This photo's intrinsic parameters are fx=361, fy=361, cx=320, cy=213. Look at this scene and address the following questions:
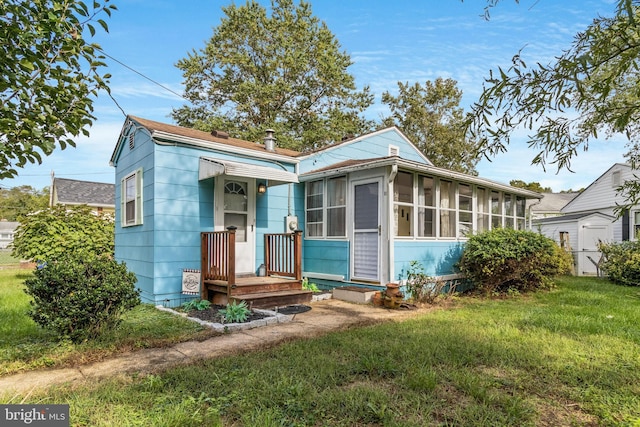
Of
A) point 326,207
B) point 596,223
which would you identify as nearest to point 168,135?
point 326,207

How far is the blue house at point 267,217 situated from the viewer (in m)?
6.61

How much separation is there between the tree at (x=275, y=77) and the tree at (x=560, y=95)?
1775 cm

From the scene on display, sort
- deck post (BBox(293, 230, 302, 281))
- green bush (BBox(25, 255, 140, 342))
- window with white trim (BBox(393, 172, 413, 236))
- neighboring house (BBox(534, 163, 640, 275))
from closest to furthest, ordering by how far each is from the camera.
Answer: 1. green bush (BBox(25, 255, 140, 342))
2. deck post (BBox(293, 230, 302, 281))
3. window with white trim (BBox(393, 172, 413, 236))
4. neighboring house (BBox(534, 163, 640, 275))

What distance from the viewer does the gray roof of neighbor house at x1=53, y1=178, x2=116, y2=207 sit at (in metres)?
19.6

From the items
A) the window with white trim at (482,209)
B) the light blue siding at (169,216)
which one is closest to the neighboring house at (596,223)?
the window with white trim at (482,209)

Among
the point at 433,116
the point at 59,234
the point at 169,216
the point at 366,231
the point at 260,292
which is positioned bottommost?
the point at 260,292

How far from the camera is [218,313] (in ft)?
19.3

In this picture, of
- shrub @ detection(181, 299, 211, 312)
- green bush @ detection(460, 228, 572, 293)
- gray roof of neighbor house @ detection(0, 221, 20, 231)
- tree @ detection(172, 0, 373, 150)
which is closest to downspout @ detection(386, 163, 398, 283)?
green bush @ detection(460, 228, 572, 293)

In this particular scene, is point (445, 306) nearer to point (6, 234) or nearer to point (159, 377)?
point (159, 377)

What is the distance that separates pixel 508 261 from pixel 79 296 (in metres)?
7.74

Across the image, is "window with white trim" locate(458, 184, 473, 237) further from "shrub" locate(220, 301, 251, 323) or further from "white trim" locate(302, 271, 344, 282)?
"shrub" locate(220, 301, 251, 323)

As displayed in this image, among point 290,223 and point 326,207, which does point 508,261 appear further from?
point 290,223

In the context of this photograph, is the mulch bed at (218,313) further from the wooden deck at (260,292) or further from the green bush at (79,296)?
the green bush at (79,296)

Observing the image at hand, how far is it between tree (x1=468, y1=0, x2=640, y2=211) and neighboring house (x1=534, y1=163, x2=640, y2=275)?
43.6 ft
